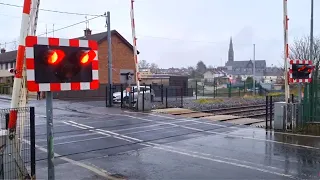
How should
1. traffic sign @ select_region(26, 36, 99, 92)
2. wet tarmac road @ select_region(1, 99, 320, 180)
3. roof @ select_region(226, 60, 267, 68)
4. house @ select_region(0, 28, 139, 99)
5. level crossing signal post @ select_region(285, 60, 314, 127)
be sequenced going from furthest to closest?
roof @ select_region(226, 60, 267, 68) → house @ select_region(0, 28, 139, 99) → level crossing signal post @ select_region(285, 60, 314, 127) → wet tarmac road @ select_region(1, 99, 320, 180) → traffic sign @ select_region(26, 36, 99, 92)

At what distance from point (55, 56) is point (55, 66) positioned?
0.13 m

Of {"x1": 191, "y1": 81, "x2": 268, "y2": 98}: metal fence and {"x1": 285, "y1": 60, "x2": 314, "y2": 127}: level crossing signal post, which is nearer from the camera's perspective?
{"x1": 285, "y1": 60, "x2": 314, "y2": 127}: level crossing signal post

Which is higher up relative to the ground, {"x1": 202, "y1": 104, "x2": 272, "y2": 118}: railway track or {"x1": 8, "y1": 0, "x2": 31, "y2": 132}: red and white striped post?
{"x1": 8, "y1": 0, "x2": 31, "y2": 132}: red and white striped post

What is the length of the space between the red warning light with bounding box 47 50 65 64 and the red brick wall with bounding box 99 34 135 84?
37875 mm

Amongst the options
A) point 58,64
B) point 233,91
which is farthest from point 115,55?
point 58,64

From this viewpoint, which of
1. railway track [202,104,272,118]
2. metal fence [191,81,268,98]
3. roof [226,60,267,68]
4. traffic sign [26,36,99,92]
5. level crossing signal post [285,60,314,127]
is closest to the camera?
traffic sign [26,36,99,92]

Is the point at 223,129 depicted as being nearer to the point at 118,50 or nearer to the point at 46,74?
the point at 46,74

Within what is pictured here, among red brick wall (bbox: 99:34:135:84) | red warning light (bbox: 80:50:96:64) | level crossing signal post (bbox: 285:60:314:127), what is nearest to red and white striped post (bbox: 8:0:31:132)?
red warning light (bbox: 80:50:96:64)

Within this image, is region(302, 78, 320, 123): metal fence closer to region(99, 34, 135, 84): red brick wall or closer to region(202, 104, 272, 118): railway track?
region(202, 104, 272, 118): railway track

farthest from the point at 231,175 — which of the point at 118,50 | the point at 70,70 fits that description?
the point at 118,50

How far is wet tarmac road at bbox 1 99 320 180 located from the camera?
759 cm

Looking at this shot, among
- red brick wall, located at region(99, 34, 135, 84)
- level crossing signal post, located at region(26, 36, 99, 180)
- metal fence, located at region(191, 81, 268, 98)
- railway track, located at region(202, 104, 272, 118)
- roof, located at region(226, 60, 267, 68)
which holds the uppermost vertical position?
roof, located at region(226, 60, 267, 68)

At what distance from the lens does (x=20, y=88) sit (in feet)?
18.9

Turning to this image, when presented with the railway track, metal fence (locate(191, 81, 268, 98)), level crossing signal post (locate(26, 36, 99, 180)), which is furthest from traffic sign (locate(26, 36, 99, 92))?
metal fence (locate(191, 81, 268, 98))
